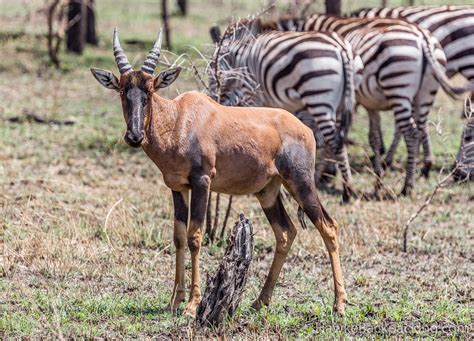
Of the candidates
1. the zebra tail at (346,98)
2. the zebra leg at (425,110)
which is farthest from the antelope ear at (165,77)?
the zebra leg at (425,110)

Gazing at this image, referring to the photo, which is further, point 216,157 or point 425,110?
point 425,110

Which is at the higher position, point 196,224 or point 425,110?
point 196,224

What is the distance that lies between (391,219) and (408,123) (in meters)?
2.78

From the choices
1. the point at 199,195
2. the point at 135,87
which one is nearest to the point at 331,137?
the point at 199,195

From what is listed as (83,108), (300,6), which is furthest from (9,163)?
(300,6)

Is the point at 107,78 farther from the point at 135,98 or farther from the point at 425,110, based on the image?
the point at 425,110

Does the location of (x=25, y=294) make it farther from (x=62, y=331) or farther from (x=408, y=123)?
(x=408, y=123)

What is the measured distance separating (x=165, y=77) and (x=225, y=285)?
171 centimetres

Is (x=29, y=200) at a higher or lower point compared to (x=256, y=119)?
lower

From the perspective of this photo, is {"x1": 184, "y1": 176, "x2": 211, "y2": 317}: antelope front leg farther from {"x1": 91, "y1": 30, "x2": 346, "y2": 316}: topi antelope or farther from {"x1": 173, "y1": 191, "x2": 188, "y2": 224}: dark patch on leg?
{"x1": 173, "y1": 191, "x2": 188, "y2": 224}: dark patch on leg

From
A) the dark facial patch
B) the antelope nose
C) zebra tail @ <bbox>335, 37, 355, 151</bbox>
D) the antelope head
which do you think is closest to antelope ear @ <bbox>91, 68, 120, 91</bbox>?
the antelope head

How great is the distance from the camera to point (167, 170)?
7703 millimetres

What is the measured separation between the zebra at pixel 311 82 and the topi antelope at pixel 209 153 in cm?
452

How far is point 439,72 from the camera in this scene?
13398 mm
